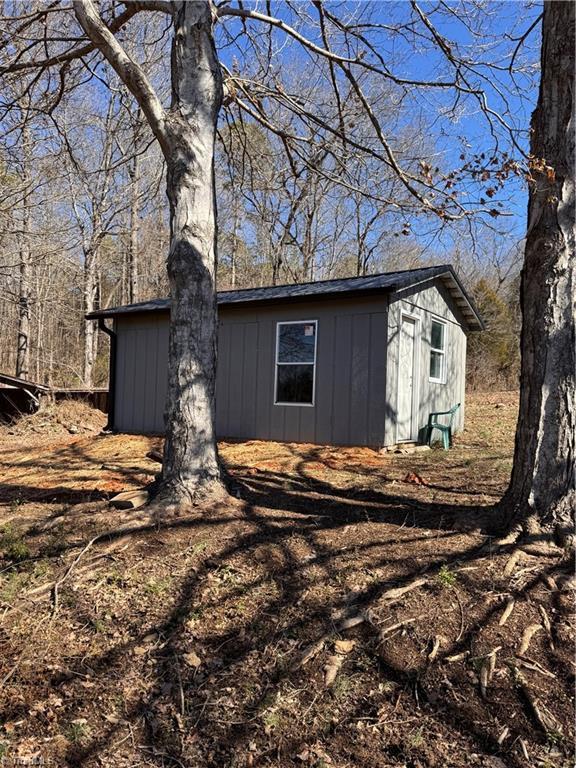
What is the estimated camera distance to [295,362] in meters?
8.90

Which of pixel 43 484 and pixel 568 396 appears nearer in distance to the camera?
pixel 568 396

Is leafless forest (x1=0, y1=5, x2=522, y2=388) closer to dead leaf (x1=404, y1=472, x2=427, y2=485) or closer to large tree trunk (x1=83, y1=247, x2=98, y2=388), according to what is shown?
large tree trunk (x1=83, y1=247, x2=98, y2=388)

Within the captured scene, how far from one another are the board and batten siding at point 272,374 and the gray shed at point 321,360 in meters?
0.02

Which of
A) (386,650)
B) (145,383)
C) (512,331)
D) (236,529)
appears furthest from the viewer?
(512,331)

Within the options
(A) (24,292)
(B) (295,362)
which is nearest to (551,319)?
(B) (295,362)

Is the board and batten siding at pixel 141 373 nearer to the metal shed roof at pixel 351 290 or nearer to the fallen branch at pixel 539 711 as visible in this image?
the metal shed roof at pixel 351 290

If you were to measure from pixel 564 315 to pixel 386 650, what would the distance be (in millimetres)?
2149

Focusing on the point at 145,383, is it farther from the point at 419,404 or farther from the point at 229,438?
the point at 419,404

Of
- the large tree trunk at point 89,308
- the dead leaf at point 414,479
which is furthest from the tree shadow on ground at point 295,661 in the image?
the large tree trunk at point 89,308

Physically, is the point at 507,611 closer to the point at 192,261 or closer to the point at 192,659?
the point at 192,659

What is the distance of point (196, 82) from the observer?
414 centimetres

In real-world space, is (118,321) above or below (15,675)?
above

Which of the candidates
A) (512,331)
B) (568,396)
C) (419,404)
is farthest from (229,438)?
(512,331)

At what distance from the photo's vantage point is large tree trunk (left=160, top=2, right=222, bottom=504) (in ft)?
13.0
